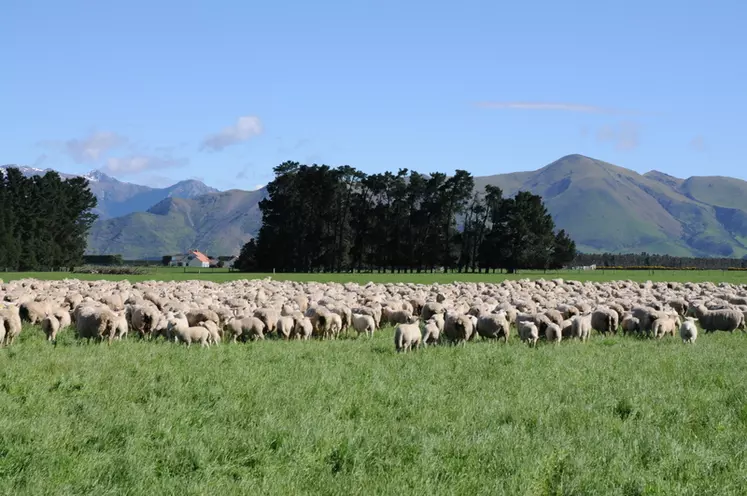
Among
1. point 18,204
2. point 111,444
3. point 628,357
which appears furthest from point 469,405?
point 18,204

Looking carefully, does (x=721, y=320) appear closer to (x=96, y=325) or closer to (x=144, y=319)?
(x=144, y=319)

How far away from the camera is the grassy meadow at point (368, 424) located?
808 centimetres

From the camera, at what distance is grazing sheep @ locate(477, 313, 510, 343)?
64.0 feet

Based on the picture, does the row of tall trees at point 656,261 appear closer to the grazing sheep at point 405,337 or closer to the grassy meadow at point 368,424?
the grazing sheep at point 405,337

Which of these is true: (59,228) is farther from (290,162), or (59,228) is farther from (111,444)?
(111,444)

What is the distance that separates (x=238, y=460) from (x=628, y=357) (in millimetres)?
10039

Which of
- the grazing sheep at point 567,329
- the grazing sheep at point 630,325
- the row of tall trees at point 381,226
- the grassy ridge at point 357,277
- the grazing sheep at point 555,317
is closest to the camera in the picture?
the grazing sheep at point 567,329

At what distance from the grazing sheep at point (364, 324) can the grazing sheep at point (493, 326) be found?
2897 millimetres

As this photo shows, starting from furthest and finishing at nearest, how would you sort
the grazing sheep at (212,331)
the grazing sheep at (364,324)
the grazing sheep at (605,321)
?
the grazing sheep at (605,321) < the grazing sheep at (364,324) < the grazing sheep at (212,331)

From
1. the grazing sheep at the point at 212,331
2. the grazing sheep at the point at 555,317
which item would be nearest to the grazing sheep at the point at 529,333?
the grazing sheep at the point at 555,317

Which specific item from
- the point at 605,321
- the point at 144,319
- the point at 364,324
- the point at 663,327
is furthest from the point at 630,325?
the point at 144,319

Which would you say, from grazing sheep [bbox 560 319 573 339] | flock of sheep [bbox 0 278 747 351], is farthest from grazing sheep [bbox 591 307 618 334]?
grazing sheep [bbox 560 319 573 339]

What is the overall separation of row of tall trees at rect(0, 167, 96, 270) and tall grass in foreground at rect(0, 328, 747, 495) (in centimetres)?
8911

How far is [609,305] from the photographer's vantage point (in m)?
24.4
